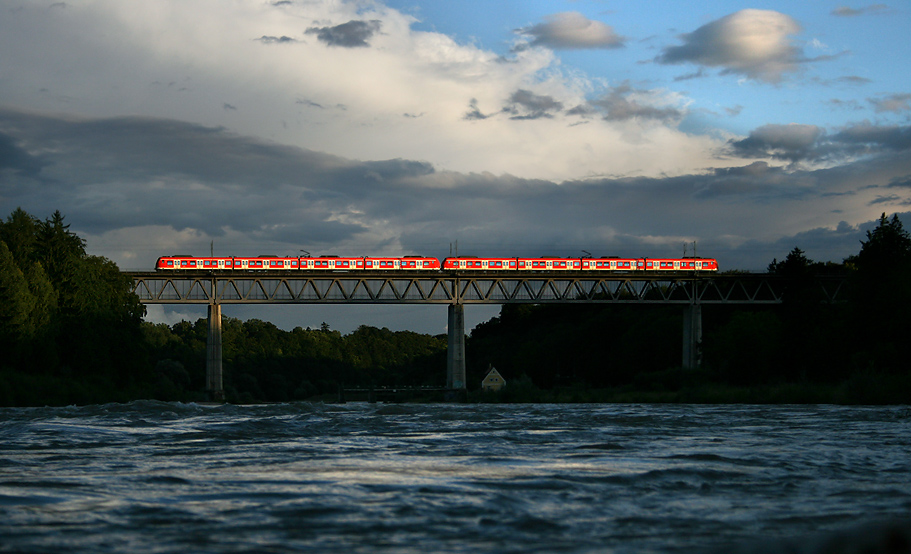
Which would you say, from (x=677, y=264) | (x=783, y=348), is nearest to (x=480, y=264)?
(x=677, y=264)

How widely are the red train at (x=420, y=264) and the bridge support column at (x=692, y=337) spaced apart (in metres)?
5.37

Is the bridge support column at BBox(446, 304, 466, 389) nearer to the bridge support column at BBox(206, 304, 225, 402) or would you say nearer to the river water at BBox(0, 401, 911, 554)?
the bridge support column at BBox(206, 304, 225, 402)

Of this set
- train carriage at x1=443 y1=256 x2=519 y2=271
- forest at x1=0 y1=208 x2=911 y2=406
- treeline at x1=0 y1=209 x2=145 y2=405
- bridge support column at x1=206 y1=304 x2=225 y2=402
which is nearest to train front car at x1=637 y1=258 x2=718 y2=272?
forest at x1=0 y1=208 x2=911 y2=406

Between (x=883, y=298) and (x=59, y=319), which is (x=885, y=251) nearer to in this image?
(x=883, y=298)

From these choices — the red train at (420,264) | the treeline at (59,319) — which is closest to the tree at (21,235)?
the treeline at (59,319)

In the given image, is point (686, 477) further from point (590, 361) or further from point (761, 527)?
point (590, 361)

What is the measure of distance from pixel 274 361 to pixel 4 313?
11966 cm

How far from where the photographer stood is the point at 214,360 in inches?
3504

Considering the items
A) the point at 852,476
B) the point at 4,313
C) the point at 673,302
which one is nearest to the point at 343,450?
the point at 852,476

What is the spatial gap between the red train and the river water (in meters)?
75.6

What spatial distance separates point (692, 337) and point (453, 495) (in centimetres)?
8805

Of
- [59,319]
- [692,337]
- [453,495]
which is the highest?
[59,319]

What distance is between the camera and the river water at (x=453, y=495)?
22.9ft

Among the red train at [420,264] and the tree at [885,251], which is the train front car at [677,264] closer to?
the red train at [420,264]
